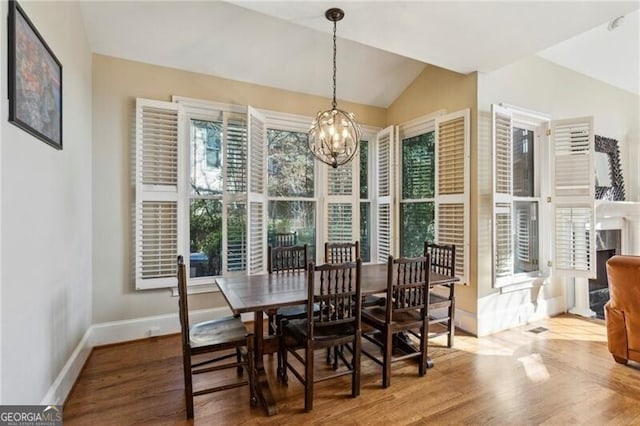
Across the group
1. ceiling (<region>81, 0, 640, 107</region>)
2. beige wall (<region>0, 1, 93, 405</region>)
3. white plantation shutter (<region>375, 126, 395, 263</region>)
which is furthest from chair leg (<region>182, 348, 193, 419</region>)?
white plantation shutter (<region>375, 126, 395, 263</region>)

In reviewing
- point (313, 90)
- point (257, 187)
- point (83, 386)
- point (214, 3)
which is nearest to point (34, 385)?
point (83, 386)

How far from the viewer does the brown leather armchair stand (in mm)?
2584

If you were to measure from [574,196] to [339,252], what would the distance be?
2782 mm

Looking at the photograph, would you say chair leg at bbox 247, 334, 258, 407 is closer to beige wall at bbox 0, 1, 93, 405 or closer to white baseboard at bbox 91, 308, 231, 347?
beige wall at bbox 0, 1, 93, 405

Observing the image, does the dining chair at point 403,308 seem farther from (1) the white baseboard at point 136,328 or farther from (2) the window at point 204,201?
(1) the white baseboard at point 136,328

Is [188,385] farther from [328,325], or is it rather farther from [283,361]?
[328,325]

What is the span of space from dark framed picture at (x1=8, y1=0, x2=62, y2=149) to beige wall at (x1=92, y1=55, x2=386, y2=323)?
3.28ft

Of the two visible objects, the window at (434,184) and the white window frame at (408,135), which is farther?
the white window frame at (408,135)

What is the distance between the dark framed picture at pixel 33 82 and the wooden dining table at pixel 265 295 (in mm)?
1521

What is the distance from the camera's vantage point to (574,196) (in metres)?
3.63

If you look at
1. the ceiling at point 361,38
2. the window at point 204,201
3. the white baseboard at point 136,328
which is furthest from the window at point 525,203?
the white baseboard at point 136,328

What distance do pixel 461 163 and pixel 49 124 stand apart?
11.8 feet

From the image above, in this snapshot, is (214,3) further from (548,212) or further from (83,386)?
(548,212)

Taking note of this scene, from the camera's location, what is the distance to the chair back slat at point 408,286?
7.83 ft
